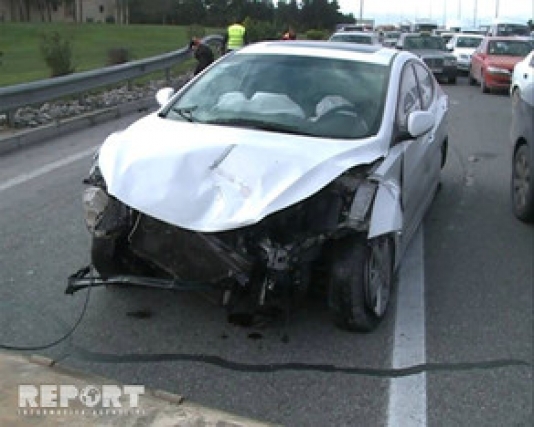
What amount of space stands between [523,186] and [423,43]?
20.0 m

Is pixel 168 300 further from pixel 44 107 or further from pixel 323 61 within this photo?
pixel 44 107

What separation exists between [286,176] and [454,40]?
1057 inches

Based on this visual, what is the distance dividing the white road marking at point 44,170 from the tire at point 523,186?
16.7 feet

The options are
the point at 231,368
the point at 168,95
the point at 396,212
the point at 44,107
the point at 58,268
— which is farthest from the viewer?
the point at 44,107

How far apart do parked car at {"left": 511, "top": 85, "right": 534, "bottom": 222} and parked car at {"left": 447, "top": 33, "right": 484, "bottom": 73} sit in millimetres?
19397

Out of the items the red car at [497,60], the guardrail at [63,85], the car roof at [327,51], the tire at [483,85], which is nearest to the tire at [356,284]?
the car roof at [327,51]

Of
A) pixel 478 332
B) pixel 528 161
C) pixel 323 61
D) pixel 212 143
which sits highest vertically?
pixel 323 61

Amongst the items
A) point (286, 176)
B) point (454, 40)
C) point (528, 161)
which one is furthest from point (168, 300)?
point (454, 40)

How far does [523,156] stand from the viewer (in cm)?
705

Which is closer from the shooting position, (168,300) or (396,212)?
(396,212)

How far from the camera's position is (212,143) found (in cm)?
457

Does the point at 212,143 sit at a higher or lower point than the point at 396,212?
higher

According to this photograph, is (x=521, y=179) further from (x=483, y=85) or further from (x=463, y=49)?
(x=463, y=49)

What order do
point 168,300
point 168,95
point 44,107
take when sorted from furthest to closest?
point 44,107, point 168,95, point 168,300
